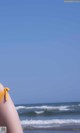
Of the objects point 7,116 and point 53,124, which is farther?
point 53,124

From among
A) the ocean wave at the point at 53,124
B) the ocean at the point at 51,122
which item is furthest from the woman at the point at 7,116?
the ocean wave at the point at 53,124

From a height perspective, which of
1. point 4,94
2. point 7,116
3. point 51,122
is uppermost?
point 51,122

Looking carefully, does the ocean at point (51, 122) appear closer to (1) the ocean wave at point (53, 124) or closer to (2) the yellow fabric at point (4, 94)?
(1) the ocean wave at point (53, 124)

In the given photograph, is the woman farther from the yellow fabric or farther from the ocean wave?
the ocean wave

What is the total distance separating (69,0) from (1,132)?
1122mm

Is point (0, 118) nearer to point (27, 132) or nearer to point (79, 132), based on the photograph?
point (79, 132)

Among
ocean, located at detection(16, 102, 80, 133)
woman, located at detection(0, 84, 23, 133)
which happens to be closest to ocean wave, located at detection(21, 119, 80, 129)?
ocean, located at detection(16, 102, 80, 133)

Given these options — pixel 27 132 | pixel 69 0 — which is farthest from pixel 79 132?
pixel 69 0

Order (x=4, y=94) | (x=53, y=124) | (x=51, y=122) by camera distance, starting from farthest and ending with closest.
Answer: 1. (x=51, y=122)
2. (x=53, y=124)
3. (x=4, y=94)

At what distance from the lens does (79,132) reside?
54.7ft

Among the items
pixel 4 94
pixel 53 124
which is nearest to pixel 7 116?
pixel 4 94

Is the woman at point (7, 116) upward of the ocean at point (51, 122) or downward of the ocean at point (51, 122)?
downward

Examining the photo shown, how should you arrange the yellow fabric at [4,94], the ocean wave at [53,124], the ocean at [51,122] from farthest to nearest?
the ocean wave at [53,124]
the ocean at [51,122]
the yellow fabric at [4,94]

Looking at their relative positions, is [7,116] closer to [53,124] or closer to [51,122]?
[53,124]
